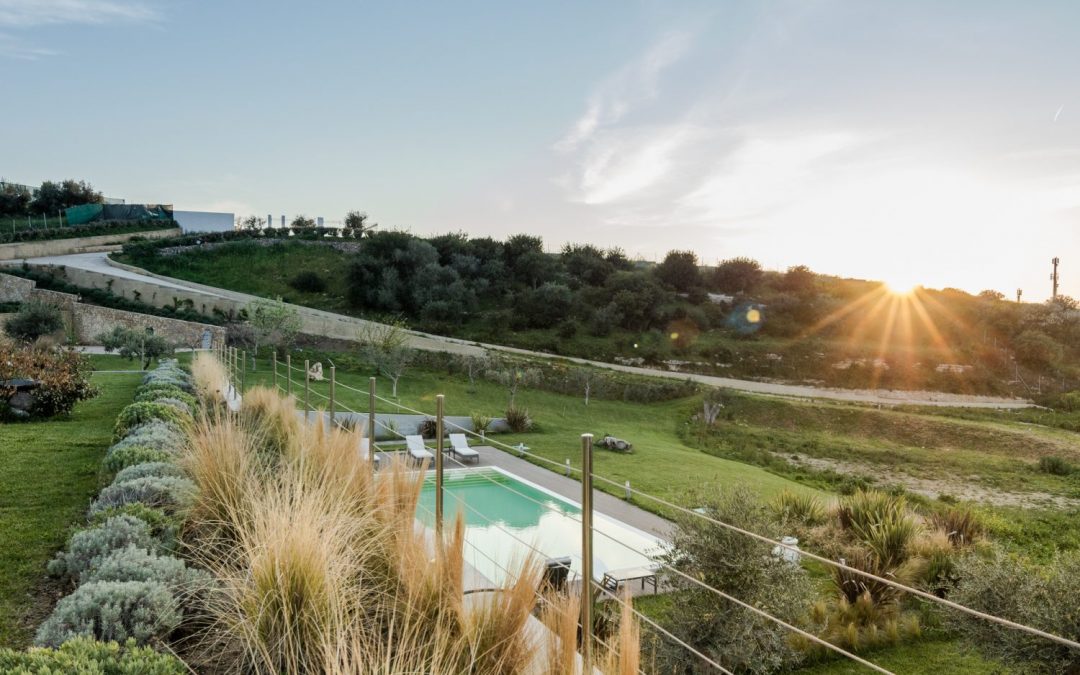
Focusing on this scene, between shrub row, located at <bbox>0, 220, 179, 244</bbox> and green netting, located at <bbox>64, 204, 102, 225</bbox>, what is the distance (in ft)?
3.29

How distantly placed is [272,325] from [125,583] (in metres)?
21.3

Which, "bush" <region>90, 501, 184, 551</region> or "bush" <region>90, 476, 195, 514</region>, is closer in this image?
"bush" <region>90, 501, 184, 551</region>

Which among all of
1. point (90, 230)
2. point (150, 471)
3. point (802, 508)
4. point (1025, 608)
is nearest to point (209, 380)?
point (150, 471)

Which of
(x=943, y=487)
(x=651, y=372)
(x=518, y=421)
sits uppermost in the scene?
(x=518, y=421)

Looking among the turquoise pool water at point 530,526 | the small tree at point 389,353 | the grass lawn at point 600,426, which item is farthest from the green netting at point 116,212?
the turquoise pool water at point 530,526

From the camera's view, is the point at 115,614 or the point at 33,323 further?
the point at 33,323

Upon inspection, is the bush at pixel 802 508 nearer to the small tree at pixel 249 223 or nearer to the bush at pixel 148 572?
the bush at pixel 148 572

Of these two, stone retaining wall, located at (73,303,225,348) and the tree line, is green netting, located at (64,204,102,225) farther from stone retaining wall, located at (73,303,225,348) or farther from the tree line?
stone retaining wall, located at (73,303,225,348)

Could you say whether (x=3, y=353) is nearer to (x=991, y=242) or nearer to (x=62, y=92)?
(x=62, y=92)

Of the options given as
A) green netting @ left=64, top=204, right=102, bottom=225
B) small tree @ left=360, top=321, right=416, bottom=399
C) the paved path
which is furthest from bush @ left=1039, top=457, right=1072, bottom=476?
green netting @ left=64, top=204, right=102, bottom=225

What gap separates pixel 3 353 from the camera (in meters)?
8.90

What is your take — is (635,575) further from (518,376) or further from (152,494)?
(518,376)

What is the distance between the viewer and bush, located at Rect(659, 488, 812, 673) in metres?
4.63

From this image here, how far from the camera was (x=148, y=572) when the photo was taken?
8.03ft
